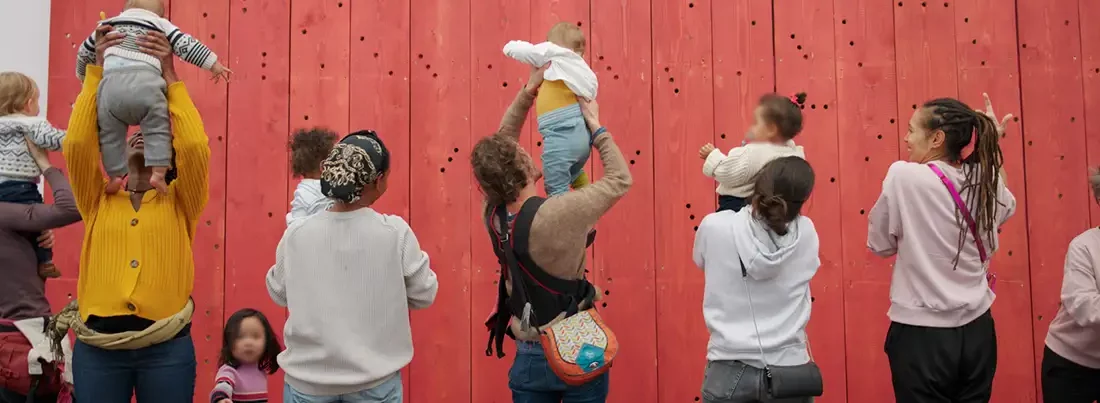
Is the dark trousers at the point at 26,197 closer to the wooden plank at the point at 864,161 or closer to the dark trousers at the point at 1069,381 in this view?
the wooden plank at the point at 864,161

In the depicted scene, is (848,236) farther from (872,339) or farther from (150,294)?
(150,294)

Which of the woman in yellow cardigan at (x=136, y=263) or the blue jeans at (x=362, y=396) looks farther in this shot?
the woman in yellow cardigan at (x=136, y=263)

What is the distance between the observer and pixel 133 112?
8.20 feet

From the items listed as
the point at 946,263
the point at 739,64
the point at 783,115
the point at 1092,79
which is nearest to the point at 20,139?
the point at 783,115

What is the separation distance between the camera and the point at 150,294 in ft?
8.13

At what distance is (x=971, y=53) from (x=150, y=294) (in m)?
3.38

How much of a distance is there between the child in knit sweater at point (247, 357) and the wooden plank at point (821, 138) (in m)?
2.22

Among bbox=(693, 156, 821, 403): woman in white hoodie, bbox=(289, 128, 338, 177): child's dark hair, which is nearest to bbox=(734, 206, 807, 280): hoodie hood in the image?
bbox=(693, 156, 821, 403): woman in white hoodie

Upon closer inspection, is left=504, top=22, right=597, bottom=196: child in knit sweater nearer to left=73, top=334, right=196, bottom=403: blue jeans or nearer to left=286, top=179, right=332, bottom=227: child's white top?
left=286, top=179, right=332, bottom=227: child's white top

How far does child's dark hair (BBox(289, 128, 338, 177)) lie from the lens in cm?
306

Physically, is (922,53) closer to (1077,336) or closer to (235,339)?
(1077,336)

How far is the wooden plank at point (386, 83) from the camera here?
3.90 meters

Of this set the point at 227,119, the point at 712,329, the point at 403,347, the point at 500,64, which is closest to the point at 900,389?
the point at 712,329

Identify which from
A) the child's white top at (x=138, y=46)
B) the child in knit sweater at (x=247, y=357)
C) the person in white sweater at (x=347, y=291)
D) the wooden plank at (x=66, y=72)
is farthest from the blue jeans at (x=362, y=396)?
the wooden plank at (x=66, y=72)
